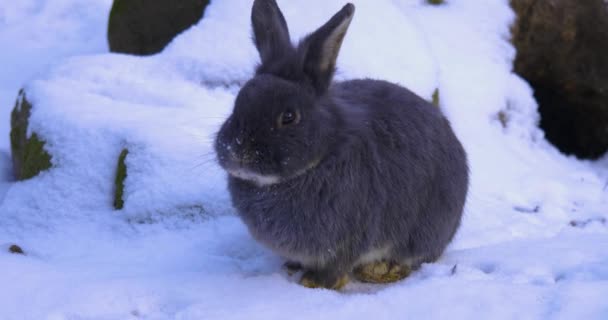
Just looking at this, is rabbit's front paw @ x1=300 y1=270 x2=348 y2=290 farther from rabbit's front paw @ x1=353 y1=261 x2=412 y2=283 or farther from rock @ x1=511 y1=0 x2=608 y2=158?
rock @ x1=511 y1=0 x2=608 y2=158

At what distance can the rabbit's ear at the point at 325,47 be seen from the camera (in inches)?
93.4

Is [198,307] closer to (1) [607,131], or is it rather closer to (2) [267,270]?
(2) [267,270]

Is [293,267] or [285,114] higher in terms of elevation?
[285,114]

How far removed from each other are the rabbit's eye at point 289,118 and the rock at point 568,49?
4.95 m

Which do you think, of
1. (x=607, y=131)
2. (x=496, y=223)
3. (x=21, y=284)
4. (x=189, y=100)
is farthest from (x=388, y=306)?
(x=607, y=131)

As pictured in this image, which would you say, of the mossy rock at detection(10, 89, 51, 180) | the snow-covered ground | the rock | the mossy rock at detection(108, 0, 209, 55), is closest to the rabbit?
the snow-covered ground

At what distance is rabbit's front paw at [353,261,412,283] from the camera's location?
289 cm

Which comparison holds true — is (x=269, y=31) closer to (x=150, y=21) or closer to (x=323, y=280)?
(x=323, y=280)

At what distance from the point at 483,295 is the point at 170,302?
119 cm

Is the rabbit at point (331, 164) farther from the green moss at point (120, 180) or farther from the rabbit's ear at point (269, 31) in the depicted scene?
the green moss at point (120, 180)

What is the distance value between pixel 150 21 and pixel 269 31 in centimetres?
326

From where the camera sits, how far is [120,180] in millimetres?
3670

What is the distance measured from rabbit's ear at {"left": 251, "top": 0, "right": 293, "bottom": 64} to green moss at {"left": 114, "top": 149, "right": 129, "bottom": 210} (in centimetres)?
141

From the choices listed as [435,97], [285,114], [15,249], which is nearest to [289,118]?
[285,114]
